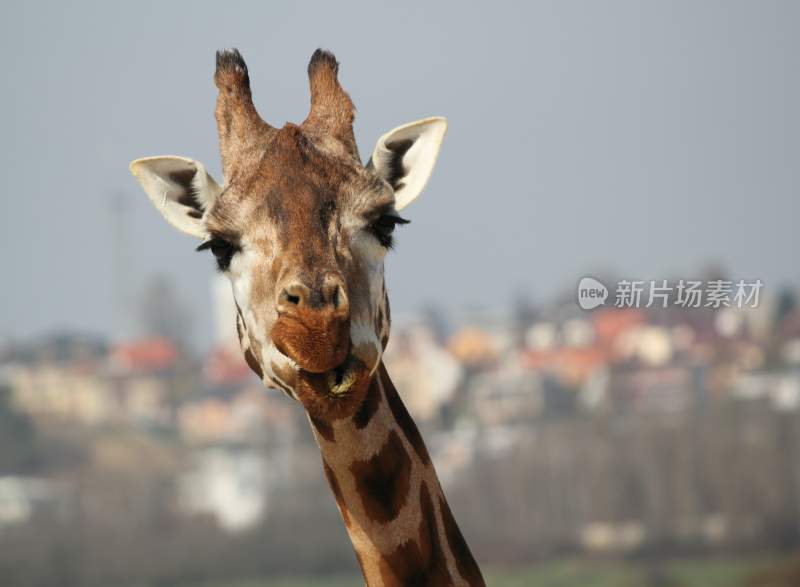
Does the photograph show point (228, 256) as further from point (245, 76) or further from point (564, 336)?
point (564, 336)

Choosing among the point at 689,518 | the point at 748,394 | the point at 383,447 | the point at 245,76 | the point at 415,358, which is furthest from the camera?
the point at 415,358

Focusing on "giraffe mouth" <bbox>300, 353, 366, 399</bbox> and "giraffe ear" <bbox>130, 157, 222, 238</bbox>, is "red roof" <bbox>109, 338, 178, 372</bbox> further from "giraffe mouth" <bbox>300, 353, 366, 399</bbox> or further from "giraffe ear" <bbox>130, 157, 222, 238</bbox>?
"giraffe mouth" <bbox>300, 353, 366, 399</bbox>

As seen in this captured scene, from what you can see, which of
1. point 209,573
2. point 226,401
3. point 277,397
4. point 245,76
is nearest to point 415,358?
point 277,397

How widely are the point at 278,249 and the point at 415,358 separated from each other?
504ft

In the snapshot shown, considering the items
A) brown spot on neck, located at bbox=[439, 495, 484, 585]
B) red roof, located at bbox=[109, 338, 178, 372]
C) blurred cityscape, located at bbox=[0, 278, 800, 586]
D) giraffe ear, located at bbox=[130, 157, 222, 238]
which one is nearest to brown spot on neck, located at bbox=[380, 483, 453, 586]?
brown spot on neck, located at bbox=[439, 495, 484, 585]

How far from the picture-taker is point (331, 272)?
273 inches

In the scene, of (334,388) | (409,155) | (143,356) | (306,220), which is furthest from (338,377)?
(143,356)

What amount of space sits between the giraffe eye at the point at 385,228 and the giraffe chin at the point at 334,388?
0.85m

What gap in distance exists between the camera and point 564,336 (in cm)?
17925

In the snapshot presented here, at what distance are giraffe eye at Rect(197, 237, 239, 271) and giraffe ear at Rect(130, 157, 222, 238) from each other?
526mm

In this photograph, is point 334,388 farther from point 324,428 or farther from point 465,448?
point 465,448

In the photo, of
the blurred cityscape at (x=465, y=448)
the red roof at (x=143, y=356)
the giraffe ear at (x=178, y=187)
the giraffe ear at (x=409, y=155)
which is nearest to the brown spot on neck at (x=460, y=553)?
the giraffe ear at (x=409, y=155)

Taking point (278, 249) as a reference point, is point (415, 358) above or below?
below

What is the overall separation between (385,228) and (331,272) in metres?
0.77
